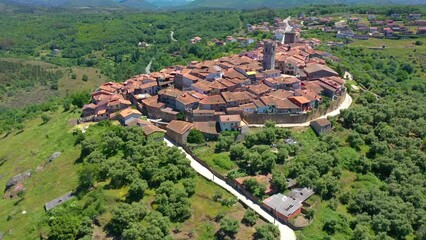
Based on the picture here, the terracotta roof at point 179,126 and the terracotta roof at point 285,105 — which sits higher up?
the terracotta roof at point 285,105

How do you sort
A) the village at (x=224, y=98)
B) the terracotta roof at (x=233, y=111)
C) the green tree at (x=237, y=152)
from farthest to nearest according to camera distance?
the terracotta roof at (x=233, y=111) < the village at (x=224, y=98) < the green tree at (x=237, y=152)

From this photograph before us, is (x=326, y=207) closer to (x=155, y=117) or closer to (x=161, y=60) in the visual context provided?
(x=155, y=117)

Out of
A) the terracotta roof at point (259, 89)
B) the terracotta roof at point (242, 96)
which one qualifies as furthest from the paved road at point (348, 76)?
the terracotta roof at point (242, 96)

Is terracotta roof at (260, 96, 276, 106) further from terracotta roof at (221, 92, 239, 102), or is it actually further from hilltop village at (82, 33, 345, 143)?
terracotta roof at (221, 92, 239, 102)

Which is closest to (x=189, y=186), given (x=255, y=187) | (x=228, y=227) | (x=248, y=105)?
(x=255, y=187)

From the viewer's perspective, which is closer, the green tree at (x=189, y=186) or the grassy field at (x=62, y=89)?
the green tree at (x=189, y=186)

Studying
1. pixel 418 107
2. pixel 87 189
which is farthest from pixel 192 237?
pixel 418 107

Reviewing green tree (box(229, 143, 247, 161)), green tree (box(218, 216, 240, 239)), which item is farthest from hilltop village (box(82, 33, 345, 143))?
green tree (box(218, 216, 240, 239))

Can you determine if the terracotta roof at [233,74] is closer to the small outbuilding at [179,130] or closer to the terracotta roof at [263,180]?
the small outbuilding at [179,130]
